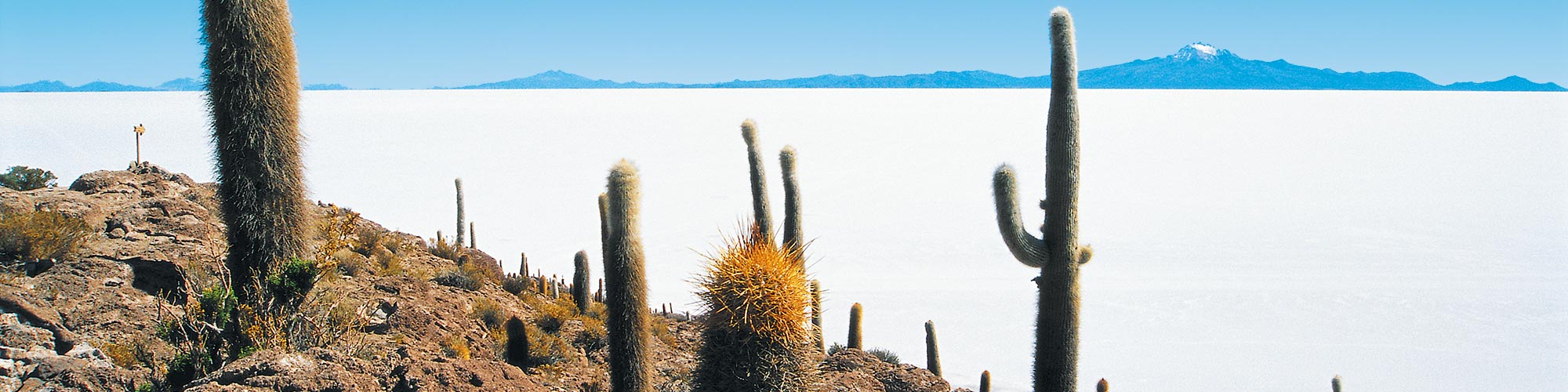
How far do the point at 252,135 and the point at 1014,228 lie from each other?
5.76 m

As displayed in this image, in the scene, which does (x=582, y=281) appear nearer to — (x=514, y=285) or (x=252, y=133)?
(x=514, y=285)

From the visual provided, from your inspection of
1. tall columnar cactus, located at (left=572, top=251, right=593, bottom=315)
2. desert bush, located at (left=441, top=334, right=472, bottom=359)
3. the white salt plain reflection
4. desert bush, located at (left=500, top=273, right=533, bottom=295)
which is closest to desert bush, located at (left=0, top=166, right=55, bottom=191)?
desert bush, located at (left=500, top=273, right=533, bottom=295)

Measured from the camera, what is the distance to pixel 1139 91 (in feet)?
251

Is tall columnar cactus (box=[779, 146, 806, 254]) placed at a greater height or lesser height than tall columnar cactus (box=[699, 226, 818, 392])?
greater

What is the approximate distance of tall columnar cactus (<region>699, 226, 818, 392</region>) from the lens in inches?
214

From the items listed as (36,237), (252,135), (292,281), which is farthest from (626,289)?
(36,237)

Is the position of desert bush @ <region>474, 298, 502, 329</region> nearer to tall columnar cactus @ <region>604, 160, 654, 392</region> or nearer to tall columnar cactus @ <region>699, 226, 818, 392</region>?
tall columnar cactus @ <region>604, 160, 654, 392</region>

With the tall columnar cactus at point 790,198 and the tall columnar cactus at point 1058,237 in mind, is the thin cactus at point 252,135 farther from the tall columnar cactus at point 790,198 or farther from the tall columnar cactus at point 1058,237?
the tall columnar cactus at point 1058,237

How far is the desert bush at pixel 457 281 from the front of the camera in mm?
9805

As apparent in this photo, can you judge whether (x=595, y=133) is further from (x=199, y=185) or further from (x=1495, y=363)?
(x=1495, y=363)

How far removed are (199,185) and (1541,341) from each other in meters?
19.0

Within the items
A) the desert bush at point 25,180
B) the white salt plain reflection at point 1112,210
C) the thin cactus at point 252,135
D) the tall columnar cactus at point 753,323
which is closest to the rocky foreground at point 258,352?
the thin cactus at point 252,135

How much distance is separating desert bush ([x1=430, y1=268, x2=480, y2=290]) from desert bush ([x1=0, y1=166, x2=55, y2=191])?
5.67 metres

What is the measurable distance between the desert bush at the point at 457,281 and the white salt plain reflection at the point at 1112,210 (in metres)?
5.27
